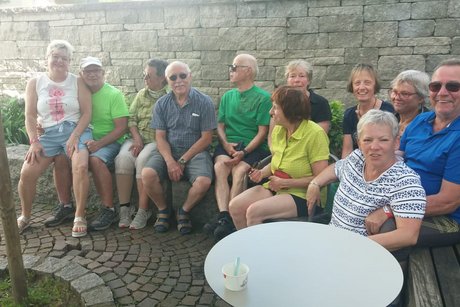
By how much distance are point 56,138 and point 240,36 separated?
2.94 meters

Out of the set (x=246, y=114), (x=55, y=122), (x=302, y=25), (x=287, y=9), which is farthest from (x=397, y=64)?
(x=55, y=122)

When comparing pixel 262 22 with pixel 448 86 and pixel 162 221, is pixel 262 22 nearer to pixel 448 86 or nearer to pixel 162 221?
pixel 162 221

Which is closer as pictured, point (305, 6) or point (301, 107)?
point (301, 107)

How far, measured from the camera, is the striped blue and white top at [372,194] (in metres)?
2.00

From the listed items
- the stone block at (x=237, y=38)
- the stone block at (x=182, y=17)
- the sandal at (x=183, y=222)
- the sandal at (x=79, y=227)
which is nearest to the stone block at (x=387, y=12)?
the stone block at (x=237, y=38)

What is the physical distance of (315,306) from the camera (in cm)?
153

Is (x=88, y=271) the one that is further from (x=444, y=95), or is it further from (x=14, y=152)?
(x=444, y=95)

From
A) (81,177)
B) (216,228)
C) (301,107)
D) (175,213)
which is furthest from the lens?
(175,213)

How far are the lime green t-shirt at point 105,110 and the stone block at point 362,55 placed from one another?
2.95m

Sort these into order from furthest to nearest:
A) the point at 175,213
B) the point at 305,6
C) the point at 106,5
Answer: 1. the point at 106,5
2. the point at 305,6
3. the point at 175,213

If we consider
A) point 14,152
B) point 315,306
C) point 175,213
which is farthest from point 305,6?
point 315,306

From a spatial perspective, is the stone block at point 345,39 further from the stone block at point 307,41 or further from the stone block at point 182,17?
the stone block at point 182,17

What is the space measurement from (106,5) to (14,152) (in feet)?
9.40

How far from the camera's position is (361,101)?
3320 mm
